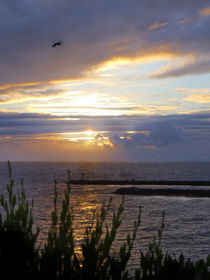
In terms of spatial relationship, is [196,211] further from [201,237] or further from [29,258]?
[29,258]

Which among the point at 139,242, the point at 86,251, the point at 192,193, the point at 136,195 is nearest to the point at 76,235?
the point at 139,242

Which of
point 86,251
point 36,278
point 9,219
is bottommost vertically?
point 36,278

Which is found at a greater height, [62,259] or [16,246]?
[16,246]

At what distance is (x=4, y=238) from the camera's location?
642 cm

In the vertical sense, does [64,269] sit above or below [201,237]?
above

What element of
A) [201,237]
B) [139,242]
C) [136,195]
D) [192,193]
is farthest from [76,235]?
[192,193]

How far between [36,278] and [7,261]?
654 mm

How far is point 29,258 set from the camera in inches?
253

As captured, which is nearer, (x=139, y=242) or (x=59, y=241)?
(x=59, y=241)

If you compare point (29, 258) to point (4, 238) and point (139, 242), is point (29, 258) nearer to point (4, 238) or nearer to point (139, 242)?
point (4, 238)

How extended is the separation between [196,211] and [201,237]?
65.2ft

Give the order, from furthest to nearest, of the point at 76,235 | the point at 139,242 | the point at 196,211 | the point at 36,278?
1. the point at 196,211
2. the point at 76,235
3. the point at 139,242
4. the point at 36,278

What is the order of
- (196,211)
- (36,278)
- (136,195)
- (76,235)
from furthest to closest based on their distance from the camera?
(136,195) → (196,211) → (76,235) → (36,278)

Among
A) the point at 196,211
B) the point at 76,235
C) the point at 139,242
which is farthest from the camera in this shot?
the point at 196,211
